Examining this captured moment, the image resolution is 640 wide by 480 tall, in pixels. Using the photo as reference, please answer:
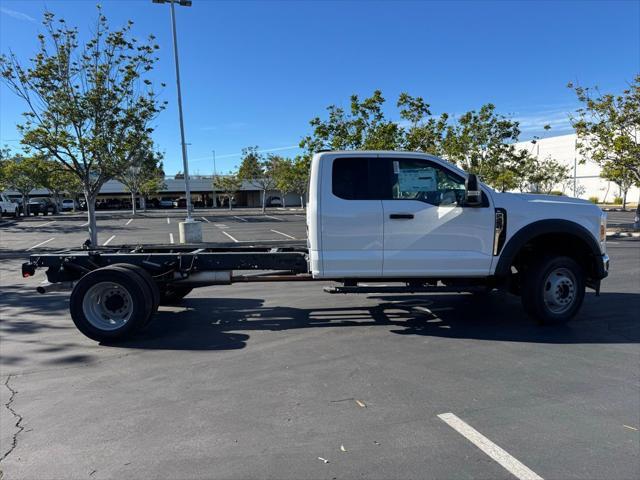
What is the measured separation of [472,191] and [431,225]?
650mm

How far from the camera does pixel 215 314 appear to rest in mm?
7168

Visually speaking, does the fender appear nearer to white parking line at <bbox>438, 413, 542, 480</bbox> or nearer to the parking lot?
the parking lot

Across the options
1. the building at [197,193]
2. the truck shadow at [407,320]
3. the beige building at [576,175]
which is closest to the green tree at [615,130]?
the truck shadow at [407,320]

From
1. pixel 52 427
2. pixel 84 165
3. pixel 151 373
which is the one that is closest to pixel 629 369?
pixel 151 373

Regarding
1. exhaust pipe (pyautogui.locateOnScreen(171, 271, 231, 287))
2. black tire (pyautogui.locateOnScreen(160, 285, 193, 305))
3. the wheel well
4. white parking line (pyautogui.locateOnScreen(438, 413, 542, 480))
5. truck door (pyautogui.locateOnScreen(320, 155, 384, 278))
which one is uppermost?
truck door (pyautogui.locateOnScreen(320, 155, 384, 278))

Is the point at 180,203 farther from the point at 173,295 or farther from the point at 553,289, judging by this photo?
the point at 553,289

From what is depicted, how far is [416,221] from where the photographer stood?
587cm

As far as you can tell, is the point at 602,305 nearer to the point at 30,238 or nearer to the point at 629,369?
the point at 629,369

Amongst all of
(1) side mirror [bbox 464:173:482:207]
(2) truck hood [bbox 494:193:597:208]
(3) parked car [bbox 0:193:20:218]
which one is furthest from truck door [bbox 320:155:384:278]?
(3) parked car [bbox 0:193:20:218]

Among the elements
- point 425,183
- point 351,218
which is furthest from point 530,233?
point 351,218

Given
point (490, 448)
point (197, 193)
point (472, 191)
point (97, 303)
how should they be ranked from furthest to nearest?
point (197, 193)
point (97, 303)
point (472, 191)
point (490, 448)

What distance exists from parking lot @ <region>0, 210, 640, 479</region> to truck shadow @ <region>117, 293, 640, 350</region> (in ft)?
0.14

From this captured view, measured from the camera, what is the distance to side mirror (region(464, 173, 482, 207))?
18.4 feet

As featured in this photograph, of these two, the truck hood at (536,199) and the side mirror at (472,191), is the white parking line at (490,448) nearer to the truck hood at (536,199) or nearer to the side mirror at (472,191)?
the side mirror at (472,191)
